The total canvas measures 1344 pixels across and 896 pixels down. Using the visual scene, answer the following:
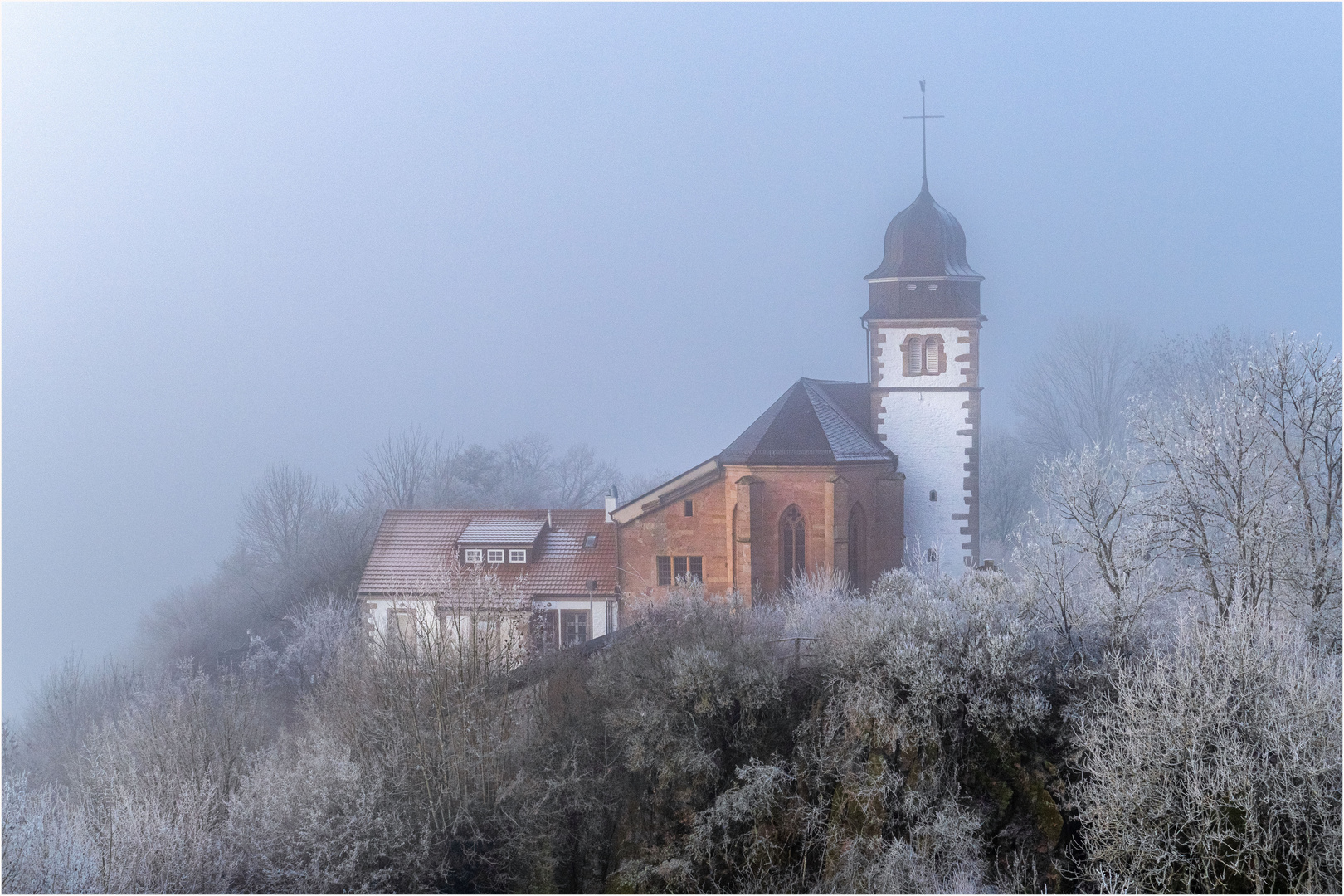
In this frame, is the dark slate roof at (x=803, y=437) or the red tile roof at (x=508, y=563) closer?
the dark slate roof at (x=803, y=437)

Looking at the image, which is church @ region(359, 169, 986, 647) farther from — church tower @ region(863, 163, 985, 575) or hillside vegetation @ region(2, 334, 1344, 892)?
hillside vegetation @ region(2, 334, 1344, 892)

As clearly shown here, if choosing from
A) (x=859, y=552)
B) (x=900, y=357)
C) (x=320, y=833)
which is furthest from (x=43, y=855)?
(x=900, y=357)

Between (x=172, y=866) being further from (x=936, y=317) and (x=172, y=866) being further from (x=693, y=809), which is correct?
(x=936, y=317)

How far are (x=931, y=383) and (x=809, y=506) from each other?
6010 millimetres

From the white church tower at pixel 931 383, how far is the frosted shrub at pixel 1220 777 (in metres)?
15.3

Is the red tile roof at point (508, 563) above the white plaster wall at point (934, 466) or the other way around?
the other way around

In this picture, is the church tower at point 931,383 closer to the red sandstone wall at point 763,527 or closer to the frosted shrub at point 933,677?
the red sandstone wall at point 763,527

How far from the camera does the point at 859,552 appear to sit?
28.0 metres

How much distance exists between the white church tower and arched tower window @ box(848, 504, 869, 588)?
7.10 feet

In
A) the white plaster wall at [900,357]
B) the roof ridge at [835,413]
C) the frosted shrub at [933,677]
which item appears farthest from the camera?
the white plaster wall at [900,357]

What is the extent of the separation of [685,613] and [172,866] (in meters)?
9.65

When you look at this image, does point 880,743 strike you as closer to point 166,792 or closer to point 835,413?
point 166,792

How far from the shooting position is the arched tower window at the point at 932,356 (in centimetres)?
2981

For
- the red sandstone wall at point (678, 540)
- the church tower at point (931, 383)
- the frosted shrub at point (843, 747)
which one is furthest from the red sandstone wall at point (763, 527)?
the frosted shrub at point (843, 747)
